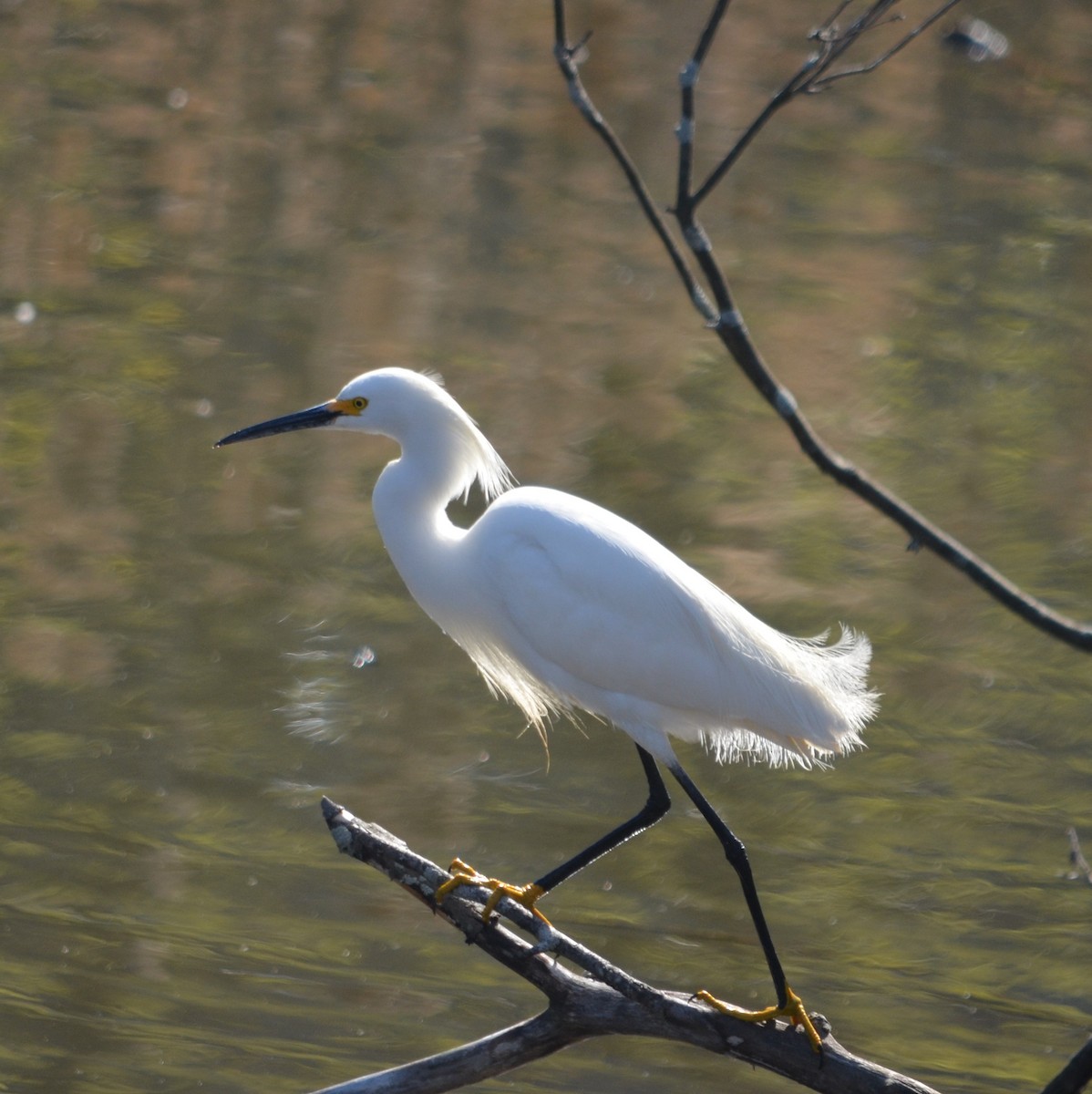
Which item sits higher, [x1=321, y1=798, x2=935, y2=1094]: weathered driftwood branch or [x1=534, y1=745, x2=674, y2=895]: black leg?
[x1=321, y1=798, x2=935, y2=1094]: weathered driftwood branch

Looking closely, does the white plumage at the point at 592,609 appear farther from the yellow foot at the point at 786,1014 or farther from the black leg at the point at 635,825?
the yellow foot at the point at 786,1014

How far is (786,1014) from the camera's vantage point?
122 inches

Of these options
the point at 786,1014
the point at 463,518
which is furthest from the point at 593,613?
the point at 463,518

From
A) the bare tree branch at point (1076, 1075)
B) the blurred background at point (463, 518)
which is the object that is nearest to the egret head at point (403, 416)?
the blurred background at point (463, 518)

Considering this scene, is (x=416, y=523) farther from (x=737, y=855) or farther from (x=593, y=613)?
(x=737, y=855)

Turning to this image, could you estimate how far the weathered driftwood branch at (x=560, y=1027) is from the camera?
9.53 feet

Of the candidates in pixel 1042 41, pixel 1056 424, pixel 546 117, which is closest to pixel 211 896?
pixel 1056 424

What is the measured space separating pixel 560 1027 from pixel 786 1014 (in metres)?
0.43

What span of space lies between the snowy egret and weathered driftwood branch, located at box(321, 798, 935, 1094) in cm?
40

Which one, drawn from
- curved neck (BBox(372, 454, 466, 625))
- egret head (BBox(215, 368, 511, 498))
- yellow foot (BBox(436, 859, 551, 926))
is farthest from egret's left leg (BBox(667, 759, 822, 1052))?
egret head (BBox(215, 368, 511, 498))

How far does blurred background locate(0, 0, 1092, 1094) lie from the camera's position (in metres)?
4.34

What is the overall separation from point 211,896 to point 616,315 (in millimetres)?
5704

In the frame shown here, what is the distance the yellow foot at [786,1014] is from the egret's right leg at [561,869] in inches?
13.5

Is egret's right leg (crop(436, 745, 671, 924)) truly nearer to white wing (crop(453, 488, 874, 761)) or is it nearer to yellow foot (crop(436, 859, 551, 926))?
yellow foot (crop(436, 859, 551, 926))
